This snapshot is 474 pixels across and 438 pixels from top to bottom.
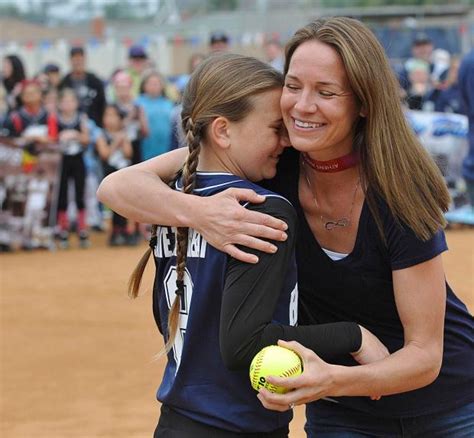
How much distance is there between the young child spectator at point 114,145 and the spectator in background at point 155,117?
34 centimetres

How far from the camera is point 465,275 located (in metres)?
11.4

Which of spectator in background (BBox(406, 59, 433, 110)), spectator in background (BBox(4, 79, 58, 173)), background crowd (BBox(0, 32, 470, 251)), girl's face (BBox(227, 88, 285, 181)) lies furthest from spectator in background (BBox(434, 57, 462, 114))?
girl's face (BBox(227, 88, 285, 181))

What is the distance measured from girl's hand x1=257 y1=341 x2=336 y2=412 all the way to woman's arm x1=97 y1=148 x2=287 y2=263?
276 millimetres

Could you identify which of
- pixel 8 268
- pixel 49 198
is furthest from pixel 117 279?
pixel 49 198

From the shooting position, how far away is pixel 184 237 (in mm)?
2939

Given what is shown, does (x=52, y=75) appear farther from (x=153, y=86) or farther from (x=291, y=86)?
(x=291, y=86)

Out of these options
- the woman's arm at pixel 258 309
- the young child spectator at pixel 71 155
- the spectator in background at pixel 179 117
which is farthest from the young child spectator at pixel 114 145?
the woman's arm at pixel 258 309

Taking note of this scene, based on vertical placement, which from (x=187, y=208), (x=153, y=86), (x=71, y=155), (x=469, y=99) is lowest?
(x=71, y=155)

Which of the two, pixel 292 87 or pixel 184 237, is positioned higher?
pixel 292 87

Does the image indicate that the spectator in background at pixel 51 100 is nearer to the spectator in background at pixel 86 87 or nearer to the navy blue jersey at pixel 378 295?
the spectator in background at pixel 86 87

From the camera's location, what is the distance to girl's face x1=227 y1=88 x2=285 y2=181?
295 cm

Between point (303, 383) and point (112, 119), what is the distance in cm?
1189

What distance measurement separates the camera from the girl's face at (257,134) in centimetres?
295

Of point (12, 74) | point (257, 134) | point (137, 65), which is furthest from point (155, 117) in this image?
point (257, 134)
